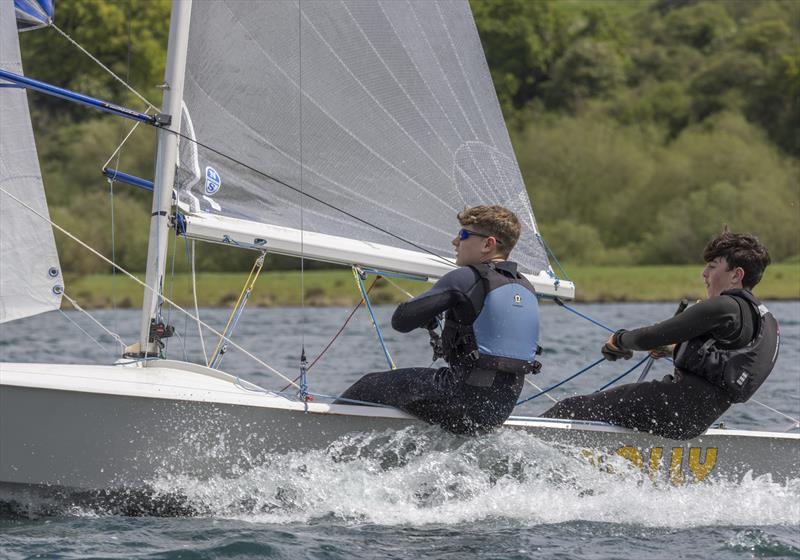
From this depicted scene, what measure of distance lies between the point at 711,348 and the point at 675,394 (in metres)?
0.26

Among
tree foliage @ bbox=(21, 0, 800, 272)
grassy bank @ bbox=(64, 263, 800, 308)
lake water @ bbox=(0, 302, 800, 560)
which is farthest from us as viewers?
tree foliage @ bbox=(21, 0, 800, 272)

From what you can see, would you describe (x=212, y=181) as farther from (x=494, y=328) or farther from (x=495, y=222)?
(x=494, y=328)

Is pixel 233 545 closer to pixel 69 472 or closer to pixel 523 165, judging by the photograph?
pixel 69 472

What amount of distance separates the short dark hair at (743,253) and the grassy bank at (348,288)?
785 inches

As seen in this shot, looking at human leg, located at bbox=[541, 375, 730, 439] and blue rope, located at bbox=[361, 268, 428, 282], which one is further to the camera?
blue rope, located at bbox=[361, 268, 428, 282]

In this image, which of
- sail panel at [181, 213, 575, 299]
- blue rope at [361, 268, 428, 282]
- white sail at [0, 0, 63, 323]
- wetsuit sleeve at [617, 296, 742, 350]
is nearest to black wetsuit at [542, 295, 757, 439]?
wetsuit sleeve at [617, 296, 742, 350]

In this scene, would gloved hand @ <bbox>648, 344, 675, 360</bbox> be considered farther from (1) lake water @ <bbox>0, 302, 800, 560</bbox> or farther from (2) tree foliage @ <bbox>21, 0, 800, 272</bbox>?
(2) tree foliage @ <bbox>21, 0, 800, 272</bbox>

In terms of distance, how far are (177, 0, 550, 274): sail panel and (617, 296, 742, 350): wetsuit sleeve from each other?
49.5 inches

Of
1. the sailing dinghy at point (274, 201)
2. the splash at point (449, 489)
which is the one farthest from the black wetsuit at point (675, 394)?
the splash at point (449, 489)

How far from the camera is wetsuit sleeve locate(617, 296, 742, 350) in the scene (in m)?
5.26

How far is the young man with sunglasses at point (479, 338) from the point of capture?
17.1ft

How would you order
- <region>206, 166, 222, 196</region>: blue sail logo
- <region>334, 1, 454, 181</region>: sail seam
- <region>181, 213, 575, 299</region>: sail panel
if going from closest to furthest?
<region>181, 213, 575, 299</region>: sail panel, <region>206, 166, 222, 196</region>: blue sail logo, <region>334, 1, 454, 181</region>: sail seam

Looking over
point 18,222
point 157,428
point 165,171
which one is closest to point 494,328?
point 157,428

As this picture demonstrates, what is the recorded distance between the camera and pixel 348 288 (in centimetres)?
3011
